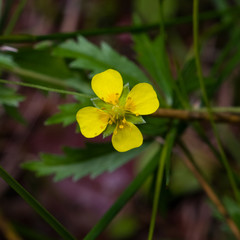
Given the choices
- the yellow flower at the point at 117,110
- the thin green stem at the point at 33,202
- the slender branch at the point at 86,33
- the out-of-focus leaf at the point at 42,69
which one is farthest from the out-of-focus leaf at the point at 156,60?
the thin green stem at the point at 33,202

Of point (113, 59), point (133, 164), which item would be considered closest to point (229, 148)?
point (133, 164)

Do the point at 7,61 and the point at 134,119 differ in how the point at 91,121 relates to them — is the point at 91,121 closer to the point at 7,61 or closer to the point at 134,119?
the point at 134,119

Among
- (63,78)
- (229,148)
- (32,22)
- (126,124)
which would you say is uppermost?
(32,22)

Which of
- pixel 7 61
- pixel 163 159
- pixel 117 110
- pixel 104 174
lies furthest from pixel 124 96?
pixel 104 174

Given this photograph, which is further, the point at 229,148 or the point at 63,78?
the point at 229,148

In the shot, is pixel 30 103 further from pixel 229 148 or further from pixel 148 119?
pixel 148 119

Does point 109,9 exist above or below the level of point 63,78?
above

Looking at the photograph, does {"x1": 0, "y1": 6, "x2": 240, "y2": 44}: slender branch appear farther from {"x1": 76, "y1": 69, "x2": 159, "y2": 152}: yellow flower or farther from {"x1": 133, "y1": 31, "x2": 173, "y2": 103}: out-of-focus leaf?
{"x1": 76, "y1": 69, "x2": 159, "y2": 152}: yellow flower
